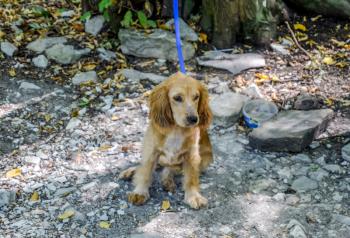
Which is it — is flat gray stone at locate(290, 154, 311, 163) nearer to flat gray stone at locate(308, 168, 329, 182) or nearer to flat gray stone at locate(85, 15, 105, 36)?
flat gray stone at locate(308, 168, 329, 182)

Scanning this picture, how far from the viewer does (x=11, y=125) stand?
6020mm

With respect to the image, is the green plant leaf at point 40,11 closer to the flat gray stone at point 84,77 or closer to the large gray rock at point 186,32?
the flat gray stone at point 84,77

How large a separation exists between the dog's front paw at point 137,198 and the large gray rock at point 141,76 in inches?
84.9

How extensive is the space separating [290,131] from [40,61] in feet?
10.6

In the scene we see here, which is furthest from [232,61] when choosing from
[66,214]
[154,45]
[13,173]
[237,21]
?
[66,214]

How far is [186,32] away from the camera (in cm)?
732

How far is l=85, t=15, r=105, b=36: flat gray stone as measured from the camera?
7.54m

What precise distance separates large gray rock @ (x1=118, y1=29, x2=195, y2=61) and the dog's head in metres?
2.51

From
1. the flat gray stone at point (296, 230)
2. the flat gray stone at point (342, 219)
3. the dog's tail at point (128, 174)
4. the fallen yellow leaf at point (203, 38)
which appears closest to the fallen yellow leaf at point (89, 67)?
the fallen yellow leaf at point (203, 38)

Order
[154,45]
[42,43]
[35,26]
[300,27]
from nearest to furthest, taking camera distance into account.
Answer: [154,45]
[42,43]
[35,26]
[300,27]

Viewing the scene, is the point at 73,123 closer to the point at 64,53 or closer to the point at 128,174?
the point at 128,174

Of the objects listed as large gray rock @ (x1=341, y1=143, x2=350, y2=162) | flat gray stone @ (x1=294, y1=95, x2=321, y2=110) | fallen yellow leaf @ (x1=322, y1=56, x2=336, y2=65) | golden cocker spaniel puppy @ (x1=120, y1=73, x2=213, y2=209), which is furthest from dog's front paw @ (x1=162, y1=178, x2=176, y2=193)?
fallen yellow leaf @ (x1=322, y1=56, x2=336, y2=65)

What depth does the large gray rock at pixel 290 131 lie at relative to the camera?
551 cm

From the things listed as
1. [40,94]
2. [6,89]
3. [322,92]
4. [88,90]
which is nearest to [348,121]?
[322,92]
